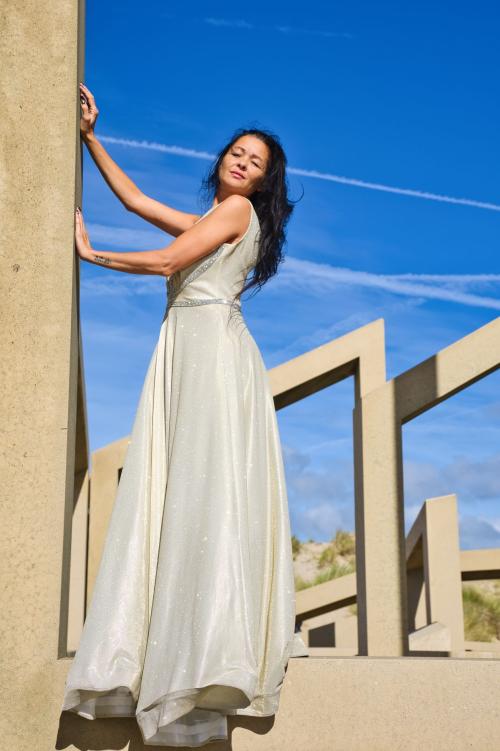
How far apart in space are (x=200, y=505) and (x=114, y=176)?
5.22 feet

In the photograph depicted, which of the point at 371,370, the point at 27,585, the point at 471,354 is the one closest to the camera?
the point at 27,585

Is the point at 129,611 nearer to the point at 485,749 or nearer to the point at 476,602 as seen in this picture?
the point at 485,749

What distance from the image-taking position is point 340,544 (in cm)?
3088

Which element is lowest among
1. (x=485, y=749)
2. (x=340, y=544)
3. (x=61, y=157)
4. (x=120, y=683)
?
(x=485, y=749)

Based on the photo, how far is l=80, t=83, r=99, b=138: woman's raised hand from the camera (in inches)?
159

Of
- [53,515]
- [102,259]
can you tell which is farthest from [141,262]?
[53,515]

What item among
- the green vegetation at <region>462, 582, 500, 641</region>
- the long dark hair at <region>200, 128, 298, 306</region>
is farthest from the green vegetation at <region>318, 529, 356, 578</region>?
the long dark hair at <region>200, 128, 298, 306</region>

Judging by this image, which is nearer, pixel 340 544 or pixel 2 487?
pixel 2 487

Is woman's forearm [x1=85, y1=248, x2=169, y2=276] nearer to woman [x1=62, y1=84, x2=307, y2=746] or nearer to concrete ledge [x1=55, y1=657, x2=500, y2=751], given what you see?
woman [x1=62, y1=84, x2=307, y2=746]

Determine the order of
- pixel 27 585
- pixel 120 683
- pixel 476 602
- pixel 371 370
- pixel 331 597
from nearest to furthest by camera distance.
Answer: pixel 120 683, pixel 27 585, pixel 371 370, pixel 331 597, pixel 476 602

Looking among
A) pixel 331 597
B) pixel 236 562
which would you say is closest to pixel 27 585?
pixel 236 562

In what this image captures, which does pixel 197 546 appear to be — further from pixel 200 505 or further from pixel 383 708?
pixel 383 708

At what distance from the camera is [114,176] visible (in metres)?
3.99

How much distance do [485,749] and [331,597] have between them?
852cm
